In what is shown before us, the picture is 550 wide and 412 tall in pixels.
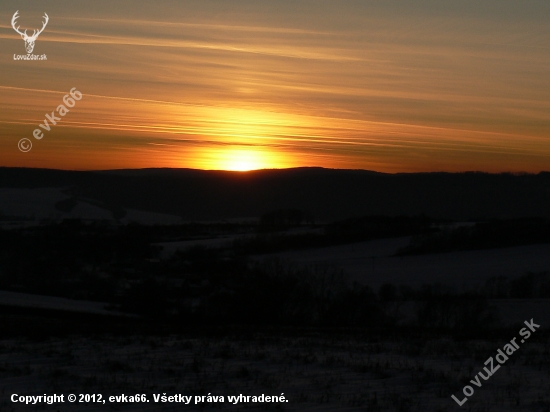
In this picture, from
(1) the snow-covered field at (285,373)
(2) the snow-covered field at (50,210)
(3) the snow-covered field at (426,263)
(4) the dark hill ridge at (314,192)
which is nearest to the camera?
(1) the snow-covered field at (285,373)

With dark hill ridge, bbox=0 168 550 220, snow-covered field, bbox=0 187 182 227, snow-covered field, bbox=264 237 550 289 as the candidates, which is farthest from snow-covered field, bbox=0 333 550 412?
dark hill ridge, bbox=0 168 550 220

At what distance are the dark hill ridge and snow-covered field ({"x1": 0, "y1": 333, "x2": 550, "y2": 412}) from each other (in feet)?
341

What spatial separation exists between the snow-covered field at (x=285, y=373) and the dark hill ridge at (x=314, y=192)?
104m

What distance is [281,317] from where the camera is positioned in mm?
34938

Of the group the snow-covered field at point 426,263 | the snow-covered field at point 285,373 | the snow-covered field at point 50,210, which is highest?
the snow-covered field at point 50,210

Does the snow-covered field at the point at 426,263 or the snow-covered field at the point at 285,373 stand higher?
the snow-covered field at the point at 426,263

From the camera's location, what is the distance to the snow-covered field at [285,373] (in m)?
8.47

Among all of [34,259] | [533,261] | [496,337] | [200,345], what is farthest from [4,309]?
[533,261]

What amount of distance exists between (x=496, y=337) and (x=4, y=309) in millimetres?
20641

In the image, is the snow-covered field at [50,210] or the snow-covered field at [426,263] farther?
the snow-covered field at [50,210]

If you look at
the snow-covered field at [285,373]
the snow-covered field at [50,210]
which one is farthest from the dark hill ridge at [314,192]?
the snow-covered field at [285,373]

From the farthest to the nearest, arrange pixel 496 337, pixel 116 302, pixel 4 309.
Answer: pixel 116 302
pixel 4 309
pixel 496 337

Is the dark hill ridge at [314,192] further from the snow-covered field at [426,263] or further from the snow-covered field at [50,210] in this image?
the snow-covered field at [426,263]

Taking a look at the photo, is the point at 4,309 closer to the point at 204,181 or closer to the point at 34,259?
the point at 34,259
